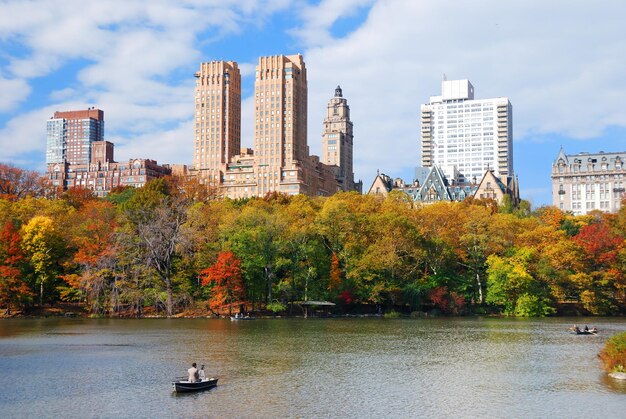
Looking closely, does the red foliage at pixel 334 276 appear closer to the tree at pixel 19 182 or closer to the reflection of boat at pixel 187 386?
the reflection of boat at pixel 187 386

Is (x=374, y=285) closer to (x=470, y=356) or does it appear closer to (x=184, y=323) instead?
(x=184, y=323)

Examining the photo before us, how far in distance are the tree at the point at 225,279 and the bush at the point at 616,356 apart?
4928 centimetres

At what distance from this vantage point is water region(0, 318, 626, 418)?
1233 inches

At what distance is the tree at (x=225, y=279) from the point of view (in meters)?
83.4

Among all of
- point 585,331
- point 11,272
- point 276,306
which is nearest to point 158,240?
point 276,306

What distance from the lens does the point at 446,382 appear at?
37.7 m

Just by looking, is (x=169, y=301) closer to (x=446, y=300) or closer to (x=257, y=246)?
(x=257, y=246)

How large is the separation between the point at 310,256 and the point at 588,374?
164 ft

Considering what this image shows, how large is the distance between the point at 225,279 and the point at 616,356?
52340 millimetres

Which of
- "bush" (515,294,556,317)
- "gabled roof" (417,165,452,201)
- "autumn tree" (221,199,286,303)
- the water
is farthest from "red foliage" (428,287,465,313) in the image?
"gabled roof" (417,165,452,201)

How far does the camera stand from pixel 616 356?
1588 inches

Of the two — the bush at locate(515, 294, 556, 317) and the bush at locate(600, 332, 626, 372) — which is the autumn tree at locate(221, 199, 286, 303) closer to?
the bush at locate(515, 294, 556, 317)

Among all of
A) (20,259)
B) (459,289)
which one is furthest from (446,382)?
(20,259)

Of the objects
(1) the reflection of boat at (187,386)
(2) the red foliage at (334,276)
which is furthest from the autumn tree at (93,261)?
(1) the reflection of boat at (187,386)
